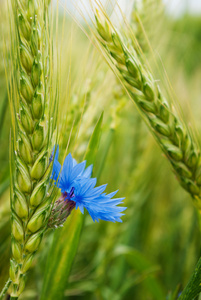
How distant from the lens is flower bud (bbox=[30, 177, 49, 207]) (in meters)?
0.35

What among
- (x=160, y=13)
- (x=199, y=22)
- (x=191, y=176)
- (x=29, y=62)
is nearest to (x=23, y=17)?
Answer: (x=29, y=62)

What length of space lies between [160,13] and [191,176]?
16.2 inches

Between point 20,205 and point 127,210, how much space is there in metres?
0.72

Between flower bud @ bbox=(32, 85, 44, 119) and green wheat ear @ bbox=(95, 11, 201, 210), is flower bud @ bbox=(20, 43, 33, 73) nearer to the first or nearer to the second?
flower bud @ bbox=(32, 85, 44, 119)

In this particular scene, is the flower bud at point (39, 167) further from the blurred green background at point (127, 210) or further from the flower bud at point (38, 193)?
the blurred green background at point (127, 210)

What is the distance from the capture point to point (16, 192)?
353mm

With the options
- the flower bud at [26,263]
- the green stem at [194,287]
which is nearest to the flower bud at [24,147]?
the flower bud at [26,263]

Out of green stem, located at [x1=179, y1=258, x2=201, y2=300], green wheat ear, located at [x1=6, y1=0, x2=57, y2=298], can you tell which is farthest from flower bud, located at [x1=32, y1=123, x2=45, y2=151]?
→ green stem, located at [x1=179, y1=258, x2=201, y2=300]

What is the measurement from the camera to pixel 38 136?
0.35m

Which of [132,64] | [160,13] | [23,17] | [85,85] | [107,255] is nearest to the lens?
[23,17]

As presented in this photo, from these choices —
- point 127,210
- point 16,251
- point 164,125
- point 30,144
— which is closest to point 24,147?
point 30,144

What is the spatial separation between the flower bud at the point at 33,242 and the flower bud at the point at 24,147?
8 centimetres

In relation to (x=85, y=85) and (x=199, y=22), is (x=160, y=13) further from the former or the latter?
(x=199, y=22)

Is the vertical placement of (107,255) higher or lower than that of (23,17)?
lower
